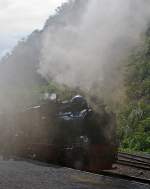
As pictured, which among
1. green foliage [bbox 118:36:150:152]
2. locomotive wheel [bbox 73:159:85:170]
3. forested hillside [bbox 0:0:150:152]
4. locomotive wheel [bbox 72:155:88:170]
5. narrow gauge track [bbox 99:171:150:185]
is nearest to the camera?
narrow gauge track [bbox 99:171:150:185]

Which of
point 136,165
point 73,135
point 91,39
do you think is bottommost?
point 136,165

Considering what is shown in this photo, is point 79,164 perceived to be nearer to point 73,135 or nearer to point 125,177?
point 73,135

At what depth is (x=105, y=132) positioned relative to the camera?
13570 millimetres

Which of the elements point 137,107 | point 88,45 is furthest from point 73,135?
point 137,107

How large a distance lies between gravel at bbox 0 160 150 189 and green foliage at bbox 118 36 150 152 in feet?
44.6

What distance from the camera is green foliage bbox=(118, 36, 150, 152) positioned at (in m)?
27.3

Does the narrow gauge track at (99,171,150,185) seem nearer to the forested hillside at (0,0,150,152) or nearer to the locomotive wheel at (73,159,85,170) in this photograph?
the locomotive wheel at (73,159,85,170)

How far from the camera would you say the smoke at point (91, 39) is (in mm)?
13977

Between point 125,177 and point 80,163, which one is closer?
point 125,177

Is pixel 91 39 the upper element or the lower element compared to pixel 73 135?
upper

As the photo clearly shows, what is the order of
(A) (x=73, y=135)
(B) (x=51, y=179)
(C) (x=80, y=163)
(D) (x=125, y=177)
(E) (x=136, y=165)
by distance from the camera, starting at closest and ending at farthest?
1. (B) (x=51, y=179)
2. (D) (x=125, y=177)
3. (C) (x=80, y=163)
4. (A) (x=73, y=135)
5. (E) (x=136, y=165)

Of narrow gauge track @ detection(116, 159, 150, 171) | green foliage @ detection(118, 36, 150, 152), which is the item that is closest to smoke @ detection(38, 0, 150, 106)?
narrow gauge track @ detection(116, 159, 150, 171)

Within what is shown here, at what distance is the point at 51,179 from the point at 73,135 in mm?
3076

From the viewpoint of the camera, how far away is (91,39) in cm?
1592
